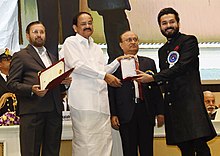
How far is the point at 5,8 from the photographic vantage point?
506 cm

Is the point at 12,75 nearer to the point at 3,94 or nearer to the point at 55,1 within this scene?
the point at 3,94

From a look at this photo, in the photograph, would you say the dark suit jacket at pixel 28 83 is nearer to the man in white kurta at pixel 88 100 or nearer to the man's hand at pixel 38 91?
the man's hand at pixel 38 91

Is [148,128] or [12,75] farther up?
[12,75]

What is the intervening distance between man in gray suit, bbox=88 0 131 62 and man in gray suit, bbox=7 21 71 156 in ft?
6.02

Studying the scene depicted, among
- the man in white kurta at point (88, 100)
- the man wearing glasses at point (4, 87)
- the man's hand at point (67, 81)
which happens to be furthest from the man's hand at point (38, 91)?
the man wearing glasses at point (4, 87)

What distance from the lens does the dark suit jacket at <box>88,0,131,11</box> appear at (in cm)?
515

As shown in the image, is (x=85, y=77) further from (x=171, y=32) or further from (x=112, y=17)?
(x=112, y=17)


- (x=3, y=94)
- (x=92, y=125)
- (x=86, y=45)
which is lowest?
(x=92, y=125)

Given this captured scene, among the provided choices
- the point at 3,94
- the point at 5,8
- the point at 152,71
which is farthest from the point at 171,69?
the point at 5,8

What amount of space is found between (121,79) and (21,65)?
0.77 metres

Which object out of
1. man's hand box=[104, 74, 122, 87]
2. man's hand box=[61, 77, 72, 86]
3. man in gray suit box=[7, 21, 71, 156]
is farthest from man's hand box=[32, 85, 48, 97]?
man's hand box=[104, 74, 122, 87]

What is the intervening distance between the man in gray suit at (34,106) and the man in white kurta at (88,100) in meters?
0.15

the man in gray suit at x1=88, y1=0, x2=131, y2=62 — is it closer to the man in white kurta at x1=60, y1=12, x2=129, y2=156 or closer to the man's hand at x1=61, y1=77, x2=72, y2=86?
the man in white kurta at x1=60, y1=12, x2=129, y2=156

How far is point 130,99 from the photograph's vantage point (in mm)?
3539
